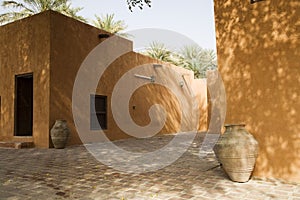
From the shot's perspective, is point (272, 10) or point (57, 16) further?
point (57, 16)

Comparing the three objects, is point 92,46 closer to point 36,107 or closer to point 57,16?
point 57,16

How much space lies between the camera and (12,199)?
314 centimetres

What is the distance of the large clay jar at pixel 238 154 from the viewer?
3.66m

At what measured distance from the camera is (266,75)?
3.97 m

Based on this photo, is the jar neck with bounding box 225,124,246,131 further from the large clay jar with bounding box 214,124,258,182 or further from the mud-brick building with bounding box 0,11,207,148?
the mud-brick building with bounding box 0,11,207,148

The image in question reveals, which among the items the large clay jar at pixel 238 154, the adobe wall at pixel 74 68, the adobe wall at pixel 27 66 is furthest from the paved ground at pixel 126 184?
the adobe wall at pixel 74 68

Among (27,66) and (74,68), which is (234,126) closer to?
(74,68)

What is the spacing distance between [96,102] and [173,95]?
6244 millimetres

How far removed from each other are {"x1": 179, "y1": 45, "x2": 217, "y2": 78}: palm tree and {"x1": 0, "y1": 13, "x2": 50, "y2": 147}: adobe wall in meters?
19.2

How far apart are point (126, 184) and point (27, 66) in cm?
628

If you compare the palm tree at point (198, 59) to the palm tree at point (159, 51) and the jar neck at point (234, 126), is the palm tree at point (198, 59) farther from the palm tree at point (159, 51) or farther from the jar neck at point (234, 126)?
the jar neck at point (234, 126)

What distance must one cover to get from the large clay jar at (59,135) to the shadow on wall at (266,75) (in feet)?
16.5

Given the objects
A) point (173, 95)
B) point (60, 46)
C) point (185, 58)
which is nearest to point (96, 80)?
point (60, 46)

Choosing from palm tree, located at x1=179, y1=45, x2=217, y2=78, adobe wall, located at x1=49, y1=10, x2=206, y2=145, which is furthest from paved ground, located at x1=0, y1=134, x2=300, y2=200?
palm tree, located at x1=179, y1=45, x2=217, y2=78
